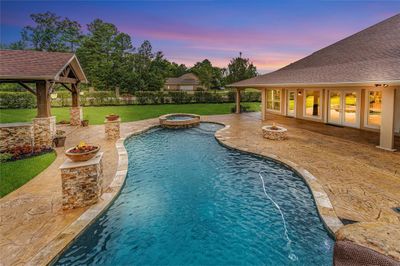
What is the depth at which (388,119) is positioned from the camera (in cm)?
989

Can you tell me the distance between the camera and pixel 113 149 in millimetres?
10992

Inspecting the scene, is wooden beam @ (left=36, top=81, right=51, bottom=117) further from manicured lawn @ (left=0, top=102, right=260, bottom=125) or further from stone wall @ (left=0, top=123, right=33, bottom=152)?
manicured lawn @ (left=0, top=102, right=260, bottom=125)

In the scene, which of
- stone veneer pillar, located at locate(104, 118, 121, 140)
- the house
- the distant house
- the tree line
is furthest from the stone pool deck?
the distant house

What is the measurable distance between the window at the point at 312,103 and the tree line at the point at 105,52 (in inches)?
1075

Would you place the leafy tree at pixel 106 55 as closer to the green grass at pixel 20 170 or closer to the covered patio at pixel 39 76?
the covered patio at pixel 39 76

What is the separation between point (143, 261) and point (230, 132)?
36.2 feet

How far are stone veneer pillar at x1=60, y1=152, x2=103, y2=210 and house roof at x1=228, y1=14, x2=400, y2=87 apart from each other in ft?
31.3

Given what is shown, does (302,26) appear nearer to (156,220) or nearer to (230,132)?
(230,132)

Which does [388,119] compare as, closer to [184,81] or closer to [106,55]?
[106,55]

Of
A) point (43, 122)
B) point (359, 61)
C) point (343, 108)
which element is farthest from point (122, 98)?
point (359, 61)

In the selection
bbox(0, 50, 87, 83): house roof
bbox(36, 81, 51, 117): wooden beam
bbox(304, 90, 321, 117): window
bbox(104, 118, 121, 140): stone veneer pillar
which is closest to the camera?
bbox(0, 50, 87, 83): house roof

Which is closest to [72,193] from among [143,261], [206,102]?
[143,261]

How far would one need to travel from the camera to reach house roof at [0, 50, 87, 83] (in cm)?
1023

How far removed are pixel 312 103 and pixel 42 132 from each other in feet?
57.0
